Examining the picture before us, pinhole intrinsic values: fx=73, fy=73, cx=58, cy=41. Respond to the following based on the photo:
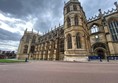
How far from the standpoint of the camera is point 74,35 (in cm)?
2178

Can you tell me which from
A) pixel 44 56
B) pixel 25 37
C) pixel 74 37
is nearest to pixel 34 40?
Answer: pixel 25 37

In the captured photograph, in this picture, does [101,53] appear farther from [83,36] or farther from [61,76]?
[61,76]

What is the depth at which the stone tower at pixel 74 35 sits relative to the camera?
20.3 meters

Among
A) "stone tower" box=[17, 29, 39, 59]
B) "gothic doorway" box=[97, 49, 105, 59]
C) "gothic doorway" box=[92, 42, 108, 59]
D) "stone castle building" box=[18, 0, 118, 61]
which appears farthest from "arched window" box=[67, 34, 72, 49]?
"stone tower" box=[17, 29, 39, 59]

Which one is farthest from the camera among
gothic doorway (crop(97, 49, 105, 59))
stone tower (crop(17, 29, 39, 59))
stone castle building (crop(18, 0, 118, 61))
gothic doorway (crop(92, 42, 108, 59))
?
stone tower (crop(17, 29, 39, 59))

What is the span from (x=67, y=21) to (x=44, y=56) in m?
19.9

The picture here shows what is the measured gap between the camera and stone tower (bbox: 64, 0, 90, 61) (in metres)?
20.3

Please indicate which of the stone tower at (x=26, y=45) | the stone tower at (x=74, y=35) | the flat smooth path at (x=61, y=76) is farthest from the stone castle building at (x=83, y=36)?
the stone tower at (x=26, y=45)

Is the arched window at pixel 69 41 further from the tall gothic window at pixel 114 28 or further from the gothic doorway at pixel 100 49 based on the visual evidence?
the tall gothic window at pixel 114 28

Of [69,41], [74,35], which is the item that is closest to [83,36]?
[74,35]

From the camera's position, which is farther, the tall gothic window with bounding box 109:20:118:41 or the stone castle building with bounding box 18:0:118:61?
the tall gothic window with bounding box 109:20:118:41

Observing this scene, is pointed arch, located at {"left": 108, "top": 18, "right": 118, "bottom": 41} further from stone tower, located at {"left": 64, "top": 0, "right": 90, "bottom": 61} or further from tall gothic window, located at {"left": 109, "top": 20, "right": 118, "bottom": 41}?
stone tower, located at {"left": 64, "top": 0, "right": 90, "bottom": 61}

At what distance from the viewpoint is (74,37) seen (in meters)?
21.6

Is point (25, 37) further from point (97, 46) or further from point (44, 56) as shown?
point (97, 46)
